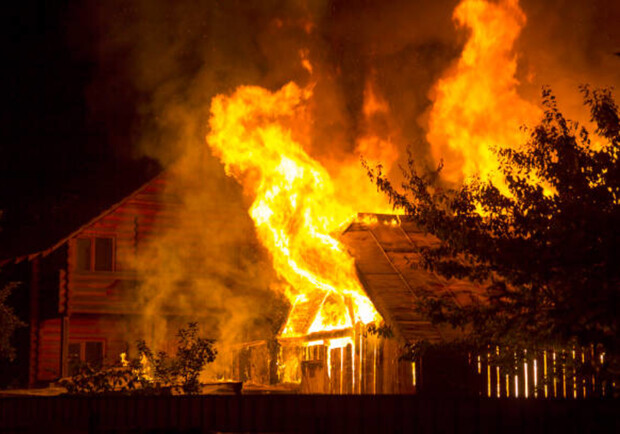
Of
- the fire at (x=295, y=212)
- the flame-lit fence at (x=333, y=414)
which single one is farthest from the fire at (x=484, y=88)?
the flame-lit fence at (x=333, y=414)

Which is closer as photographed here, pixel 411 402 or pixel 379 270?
pixel 411 402

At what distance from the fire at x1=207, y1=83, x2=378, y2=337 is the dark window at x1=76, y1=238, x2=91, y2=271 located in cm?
757

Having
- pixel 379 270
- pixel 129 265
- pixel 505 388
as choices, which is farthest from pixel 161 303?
pixel 505 388

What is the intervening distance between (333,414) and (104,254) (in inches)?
810

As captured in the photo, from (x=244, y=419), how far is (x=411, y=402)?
211 cm

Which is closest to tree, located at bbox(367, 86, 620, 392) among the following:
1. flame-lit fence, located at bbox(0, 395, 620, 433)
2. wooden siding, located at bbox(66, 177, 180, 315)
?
flame-lit fence, located at bbox(0, 395, 620, 433)

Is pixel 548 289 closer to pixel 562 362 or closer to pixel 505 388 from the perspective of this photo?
pixel 562 362

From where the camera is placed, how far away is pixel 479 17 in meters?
21.4

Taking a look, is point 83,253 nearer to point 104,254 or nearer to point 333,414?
point 104,254

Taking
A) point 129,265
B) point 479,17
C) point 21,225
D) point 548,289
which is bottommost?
point 548,289

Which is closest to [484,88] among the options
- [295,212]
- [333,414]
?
[295,212]

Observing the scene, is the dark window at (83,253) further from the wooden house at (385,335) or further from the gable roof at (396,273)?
the gable roof at (396,273)

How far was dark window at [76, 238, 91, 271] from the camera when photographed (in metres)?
29.2

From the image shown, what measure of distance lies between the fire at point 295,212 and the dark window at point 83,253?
757cm
